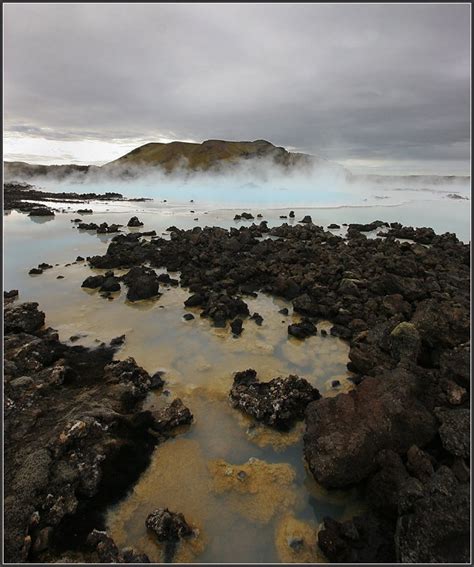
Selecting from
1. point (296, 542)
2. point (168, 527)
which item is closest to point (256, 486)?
point (296, 542)

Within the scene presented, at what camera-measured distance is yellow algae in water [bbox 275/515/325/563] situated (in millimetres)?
5344

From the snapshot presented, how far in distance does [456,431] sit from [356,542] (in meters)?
2.67

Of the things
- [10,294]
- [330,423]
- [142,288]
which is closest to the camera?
[330,423]

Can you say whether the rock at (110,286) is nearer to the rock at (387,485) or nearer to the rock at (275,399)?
the rock at (275,399)

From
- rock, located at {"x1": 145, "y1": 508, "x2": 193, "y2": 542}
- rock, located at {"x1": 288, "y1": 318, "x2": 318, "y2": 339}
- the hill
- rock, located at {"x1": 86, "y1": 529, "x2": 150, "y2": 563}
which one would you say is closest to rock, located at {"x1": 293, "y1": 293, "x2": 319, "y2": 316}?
rock, located at {"x1": 288, "y1": 318, "x2": 318, "y2": 339}

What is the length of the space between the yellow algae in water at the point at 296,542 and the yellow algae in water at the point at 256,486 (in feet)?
0.91

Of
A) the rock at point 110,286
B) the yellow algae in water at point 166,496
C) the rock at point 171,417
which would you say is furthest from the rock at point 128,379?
the rock at point 110,286

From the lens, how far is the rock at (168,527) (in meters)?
5.48

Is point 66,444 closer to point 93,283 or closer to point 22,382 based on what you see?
point 22,382

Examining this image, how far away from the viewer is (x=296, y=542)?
5.52 m

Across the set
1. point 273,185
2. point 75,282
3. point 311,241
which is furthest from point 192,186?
point 75,282

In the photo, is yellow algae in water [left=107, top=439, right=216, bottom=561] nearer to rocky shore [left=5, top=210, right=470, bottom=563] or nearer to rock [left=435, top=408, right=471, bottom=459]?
rocky shore [left=5, top=210, right=470, bottom=563]

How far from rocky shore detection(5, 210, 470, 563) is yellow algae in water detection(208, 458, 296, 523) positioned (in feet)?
1.84

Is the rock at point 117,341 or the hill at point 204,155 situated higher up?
the hill at point 204,155
